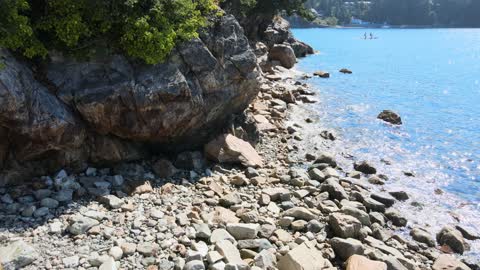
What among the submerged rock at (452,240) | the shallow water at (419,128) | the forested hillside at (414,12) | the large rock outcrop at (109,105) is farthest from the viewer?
the forested hillside at (414,12)

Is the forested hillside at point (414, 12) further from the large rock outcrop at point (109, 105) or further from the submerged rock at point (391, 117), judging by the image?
the large rock outcrop at point (109, 105)

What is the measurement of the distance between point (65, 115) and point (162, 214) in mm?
3664

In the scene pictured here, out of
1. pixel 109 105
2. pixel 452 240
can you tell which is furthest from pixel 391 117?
pixel 109 105

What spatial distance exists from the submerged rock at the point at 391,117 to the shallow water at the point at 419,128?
456 millimetres

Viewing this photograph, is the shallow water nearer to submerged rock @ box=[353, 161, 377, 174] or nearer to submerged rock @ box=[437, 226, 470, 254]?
submerged rock @ box=[437, 226, 470, 254]

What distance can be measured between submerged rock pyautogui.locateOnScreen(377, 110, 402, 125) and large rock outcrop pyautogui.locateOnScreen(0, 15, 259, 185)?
1340cm

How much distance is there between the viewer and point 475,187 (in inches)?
619

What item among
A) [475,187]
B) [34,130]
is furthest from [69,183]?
[475,187]

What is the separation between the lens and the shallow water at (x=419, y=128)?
14.5 meters

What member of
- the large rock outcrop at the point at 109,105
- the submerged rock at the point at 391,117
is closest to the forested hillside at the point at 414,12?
the submerged rock at the point at 391,117

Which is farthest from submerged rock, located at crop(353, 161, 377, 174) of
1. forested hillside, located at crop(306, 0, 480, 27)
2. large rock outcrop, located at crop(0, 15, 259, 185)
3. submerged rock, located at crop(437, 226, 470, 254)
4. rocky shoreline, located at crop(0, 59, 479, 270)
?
forested hillside, located at crop(306, 0, 480, 27)

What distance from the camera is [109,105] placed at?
11.0 m

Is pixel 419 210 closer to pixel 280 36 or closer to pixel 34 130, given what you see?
pixel 34 130

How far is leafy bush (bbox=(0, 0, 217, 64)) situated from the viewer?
968 cm
